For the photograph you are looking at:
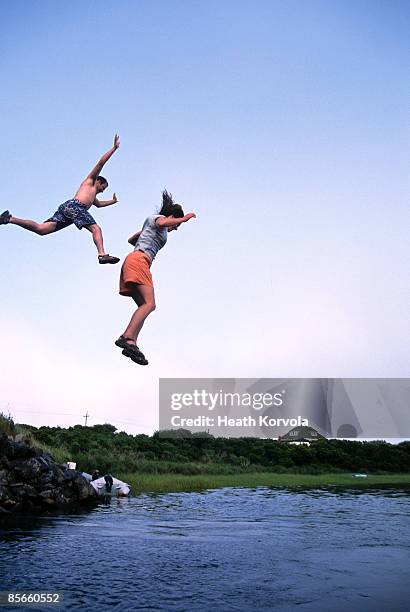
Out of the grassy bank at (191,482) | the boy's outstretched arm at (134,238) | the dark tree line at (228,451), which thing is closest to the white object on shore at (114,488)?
the grassy bank at (191,482)

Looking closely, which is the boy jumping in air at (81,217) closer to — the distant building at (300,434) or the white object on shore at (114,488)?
the white object on shore at (114,488)

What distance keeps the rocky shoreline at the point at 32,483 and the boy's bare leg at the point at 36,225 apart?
1263cm

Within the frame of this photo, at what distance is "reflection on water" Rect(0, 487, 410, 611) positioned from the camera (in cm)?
751

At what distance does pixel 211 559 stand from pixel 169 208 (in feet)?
22.9

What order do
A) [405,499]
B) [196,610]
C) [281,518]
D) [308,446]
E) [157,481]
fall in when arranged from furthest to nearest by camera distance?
[308,446] < [157,481] < [405,499] < [281,518] < [196,610]

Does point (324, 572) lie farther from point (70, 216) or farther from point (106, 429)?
point (106, 429)

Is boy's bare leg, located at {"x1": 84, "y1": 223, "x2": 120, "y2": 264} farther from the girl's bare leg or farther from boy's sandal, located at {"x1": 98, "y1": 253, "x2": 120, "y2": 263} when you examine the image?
the girl's bare leg

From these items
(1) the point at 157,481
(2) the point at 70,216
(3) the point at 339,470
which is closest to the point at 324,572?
(2) the point at 70,216

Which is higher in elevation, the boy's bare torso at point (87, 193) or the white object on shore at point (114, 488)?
the boy's bare torso at point (87, 193)

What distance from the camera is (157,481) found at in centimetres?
2870

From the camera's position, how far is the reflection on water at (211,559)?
7.51m

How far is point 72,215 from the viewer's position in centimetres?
642

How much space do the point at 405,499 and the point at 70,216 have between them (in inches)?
954

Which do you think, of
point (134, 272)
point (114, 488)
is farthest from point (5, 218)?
point (114, 488)
